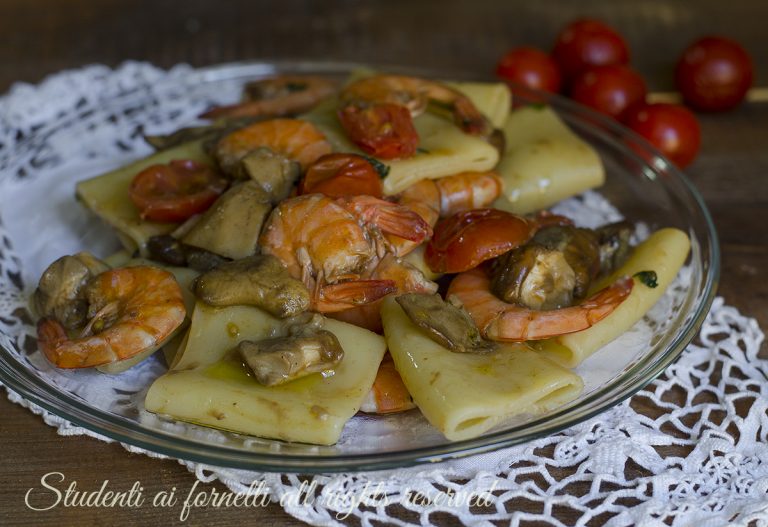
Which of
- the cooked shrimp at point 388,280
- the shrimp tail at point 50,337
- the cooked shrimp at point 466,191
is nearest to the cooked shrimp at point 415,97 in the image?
the cooked shrimp at point 466,191

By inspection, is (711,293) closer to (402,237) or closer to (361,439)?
(402,237)

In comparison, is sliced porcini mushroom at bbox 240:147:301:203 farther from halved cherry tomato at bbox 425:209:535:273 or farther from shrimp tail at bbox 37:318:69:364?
shrimp tail at bbox 37:318:69:364

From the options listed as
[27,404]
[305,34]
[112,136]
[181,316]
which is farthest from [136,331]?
[305,34]

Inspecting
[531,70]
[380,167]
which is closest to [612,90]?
[531,70]

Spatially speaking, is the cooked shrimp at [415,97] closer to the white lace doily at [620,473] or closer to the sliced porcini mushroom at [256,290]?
the sliced porcini mushroom at [256,290]

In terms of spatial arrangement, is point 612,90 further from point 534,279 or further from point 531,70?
point 534,279

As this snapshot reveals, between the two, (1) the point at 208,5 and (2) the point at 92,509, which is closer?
(2) the point at 92,509
